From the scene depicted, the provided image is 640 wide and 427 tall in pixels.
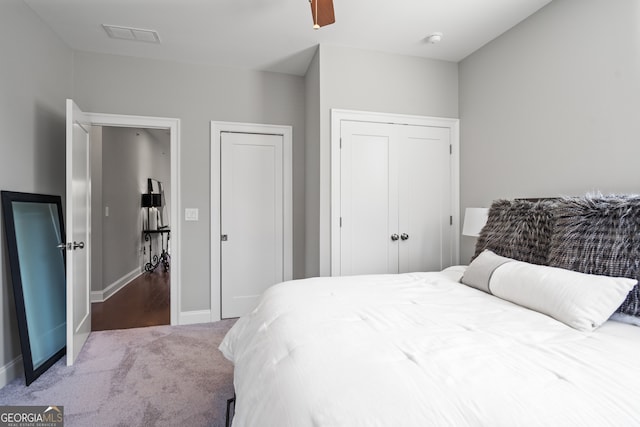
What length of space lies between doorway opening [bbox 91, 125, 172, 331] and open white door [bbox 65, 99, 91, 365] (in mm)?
597

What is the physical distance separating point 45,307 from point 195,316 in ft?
3.95

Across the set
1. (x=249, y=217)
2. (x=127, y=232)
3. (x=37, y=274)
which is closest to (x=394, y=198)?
(x=249, y=217)

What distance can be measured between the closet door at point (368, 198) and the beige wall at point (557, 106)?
0.79 meters

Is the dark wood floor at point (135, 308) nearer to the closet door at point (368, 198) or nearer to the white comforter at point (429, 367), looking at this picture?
the closet door at point (368, 198)

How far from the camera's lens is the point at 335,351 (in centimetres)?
92

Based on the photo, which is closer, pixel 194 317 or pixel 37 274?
pixel 37 274

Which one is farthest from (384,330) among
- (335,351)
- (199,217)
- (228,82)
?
(228,82)

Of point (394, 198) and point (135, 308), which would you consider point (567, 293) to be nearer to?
point (394, 198)

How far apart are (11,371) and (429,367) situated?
107 inches

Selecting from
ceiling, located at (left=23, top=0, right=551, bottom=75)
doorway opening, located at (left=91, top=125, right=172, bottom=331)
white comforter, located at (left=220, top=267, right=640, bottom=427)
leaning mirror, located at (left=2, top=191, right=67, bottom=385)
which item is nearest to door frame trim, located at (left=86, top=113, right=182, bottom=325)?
doorway opening, located at (left=91, top=125, right=172, bottom=331)

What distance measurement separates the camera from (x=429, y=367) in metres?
0.83

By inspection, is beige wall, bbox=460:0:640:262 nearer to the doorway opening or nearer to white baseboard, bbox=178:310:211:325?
white baseboard, bbox=178:310:211:325

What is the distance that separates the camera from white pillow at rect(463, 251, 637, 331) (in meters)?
1.21

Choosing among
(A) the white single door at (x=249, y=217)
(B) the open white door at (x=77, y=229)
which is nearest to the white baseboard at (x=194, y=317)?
(A) the white single door at (x=249, y=217)
